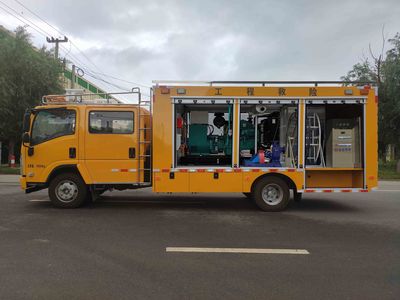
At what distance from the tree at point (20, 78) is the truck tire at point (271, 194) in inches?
637

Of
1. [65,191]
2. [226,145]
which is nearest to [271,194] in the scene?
[226,145]

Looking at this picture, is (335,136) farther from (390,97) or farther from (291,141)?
(390,97)

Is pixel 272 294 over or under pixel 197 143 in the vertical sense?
under

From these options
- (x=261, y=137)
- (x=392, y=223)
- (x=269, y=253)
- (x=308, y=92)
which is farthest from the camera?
(x=261, y=137)

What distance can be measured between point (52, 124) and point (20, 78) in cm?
1393

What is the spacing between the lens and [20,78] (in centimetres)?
2131

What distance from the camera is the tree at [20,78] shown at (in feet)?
68.4

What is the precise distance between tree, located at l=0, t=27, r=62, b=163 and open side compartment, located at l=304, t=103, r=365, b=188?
1677 cm

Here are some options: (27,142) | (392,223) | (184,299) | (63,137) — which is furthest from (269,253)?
(27,142)

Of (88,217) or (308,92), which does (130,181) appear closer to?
(88,217)

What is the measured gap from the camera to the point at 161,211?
924 centimetres

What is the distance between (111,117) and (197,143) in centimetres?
231

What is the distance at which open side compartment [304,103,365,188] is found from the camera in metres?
Result: 9.11

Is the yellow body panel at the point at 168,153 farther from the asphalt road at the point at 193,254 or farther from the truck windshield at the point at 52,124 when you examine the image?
the asphalt road at the point at 193,254
